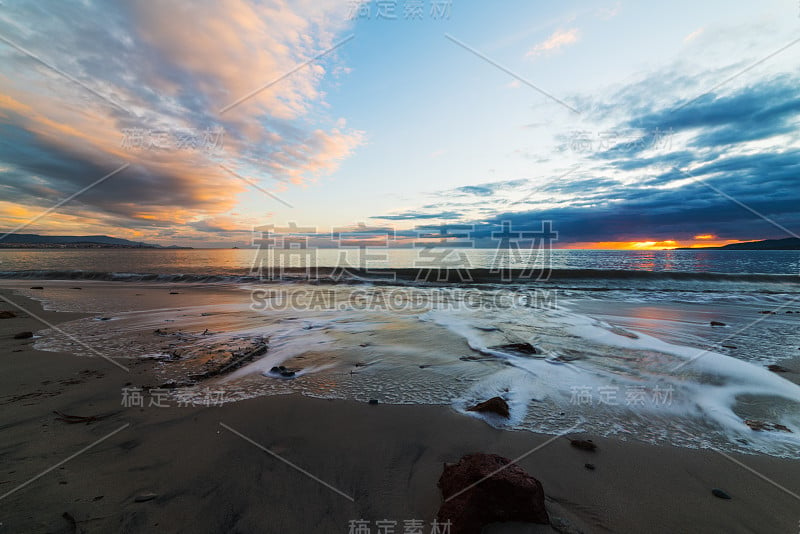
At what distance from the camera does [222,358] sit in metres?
5.37

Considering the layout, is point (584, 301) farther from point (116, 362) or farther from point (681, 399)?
point (116, 362)

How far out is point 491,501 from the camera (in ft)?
6.91

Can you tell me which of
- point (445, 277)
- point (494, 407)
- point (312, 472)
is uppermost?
point (445, 277)

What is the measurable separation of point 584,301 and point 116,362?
1499 cm

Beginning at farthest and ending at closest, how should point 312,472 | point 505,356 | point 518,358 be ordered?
point 505,356, point 518,358, point 312,472

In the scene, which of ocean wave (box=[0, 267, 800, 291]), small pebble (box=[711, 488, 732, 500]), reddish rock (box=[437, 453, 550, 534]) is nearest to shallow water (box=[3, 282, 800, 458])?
small pebble (box=[711, 488, 732, 500])

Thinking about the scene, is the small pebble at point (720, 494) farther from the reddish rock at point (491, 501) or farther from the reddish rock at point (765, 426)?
the reddish rock at point (765, 426)

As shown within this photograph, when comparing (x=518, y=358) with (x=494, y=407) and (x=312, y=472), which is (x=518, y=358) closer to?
(x=494, y=407)

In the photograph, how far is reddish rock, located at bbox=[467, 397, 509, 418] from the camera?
3.58m

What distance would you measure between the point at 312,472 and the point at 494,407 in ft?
6.98

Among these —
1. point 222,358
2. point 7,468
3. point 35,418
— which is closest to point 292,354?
point 222,358

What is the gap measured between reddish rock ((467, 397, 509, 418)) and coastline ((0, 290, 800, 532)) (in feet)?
0.88

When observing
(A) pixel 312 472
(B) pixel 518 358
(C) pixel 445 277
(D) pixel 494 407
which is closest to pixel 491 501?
(A) pixel 312 472

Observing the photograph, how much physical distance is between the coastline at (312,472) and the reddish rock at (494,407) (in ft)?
0.88
